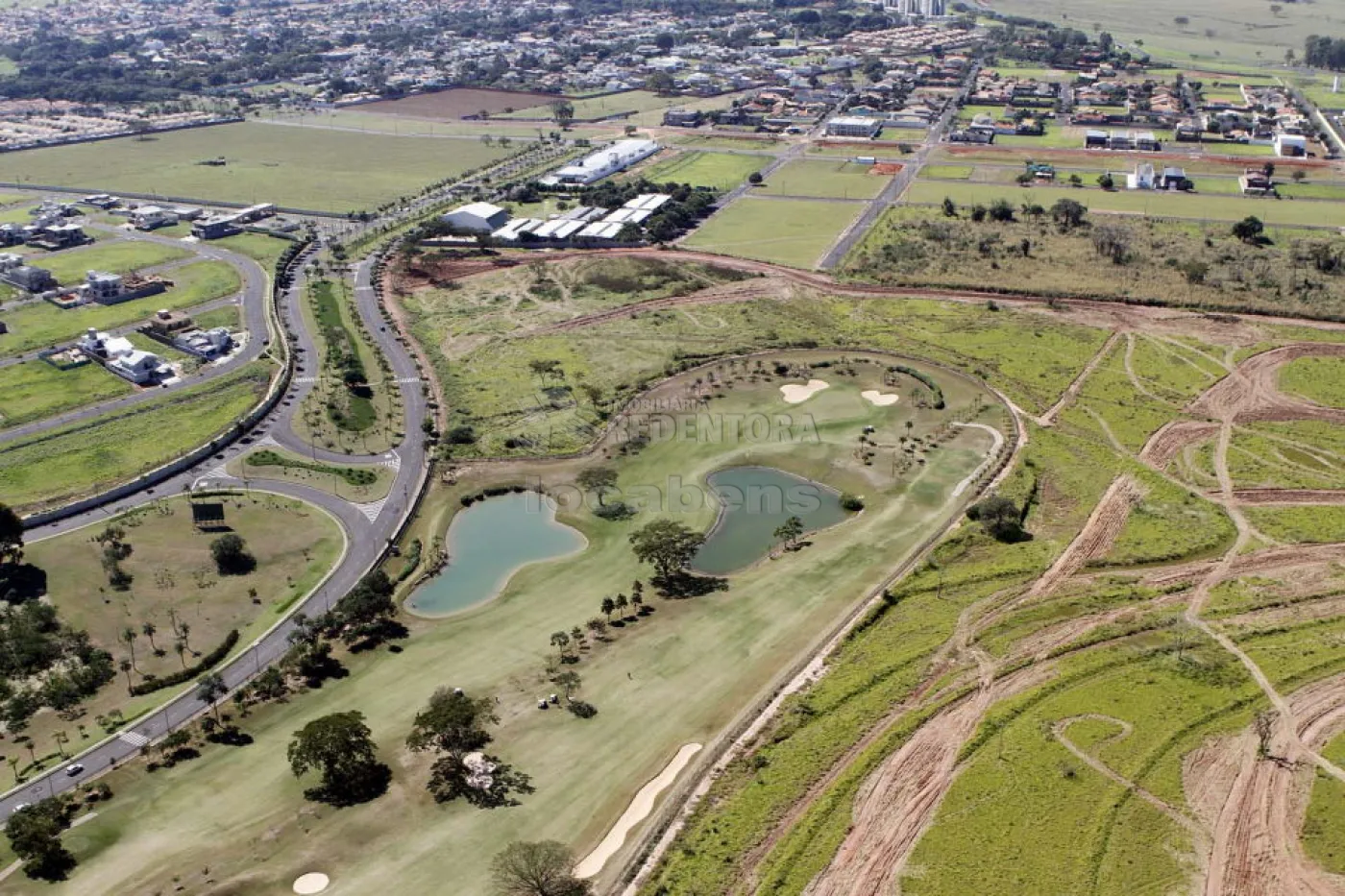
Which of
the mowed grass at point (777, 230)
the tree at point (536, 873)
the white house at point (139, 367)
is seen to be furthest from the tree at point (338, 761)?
the mowed grass at point (777, 230)

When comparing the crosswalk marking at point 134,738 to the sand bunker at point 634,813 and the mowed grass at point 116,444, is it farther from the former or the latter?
the mowed grass at point 116,444

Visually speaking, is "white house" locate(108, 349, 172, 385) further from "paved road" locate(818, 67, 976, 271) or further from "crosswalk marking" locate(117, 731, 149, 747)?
"paved road" locate(818, 67, 976, 271)

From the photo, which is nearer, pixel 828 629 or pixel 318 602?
pixel 828 629

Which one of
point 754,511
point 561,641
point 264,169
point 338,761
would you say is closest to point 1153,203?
point 754,511

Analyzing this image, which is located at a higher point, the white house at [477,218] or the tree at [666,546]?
the white house at [477,218]

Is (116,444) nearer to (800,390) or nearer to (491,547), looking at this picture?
(491,547)

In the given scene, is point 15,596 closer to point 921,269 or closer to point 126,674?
point 126,674

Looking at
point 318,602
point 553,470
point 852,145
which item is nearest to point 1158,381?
point 553,470
